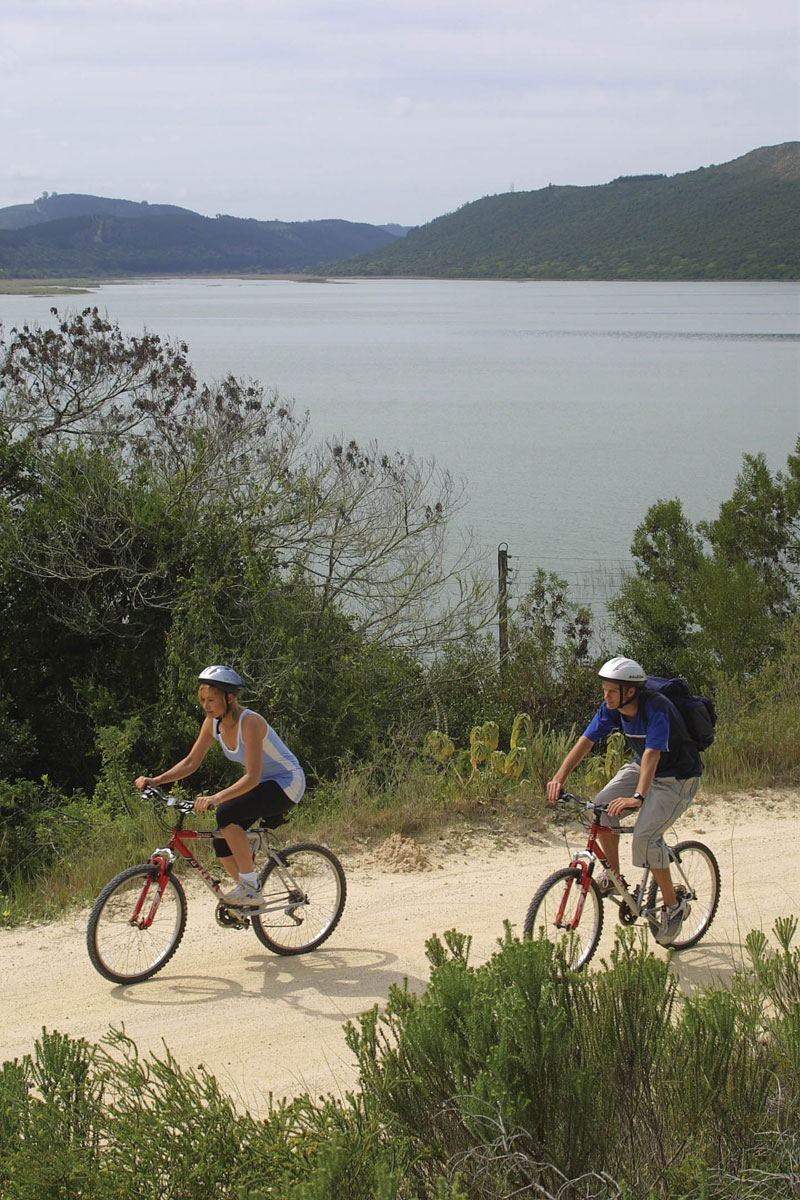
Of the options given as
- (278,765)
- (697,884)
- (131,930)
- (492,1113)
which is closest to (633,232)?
(697,884)

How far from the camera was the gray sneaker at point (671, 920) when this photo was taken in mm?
6086

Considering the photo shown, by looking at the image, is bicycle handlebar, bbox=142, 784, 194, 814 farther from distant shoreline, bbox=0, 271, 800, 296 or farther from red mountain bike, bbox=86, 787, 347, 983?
distant shoreline, bbox=0, 271, 800, 296

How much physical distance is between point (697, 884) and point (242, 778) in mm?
2546

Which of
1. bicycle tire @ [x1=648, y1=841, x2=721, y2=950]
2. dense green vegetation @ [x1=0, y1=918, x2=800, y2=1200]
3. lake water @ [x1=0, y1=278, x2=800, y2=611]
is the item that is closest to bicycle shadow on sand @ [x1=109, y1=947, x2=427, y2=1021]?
bicycle tire @ [x1=648, y1=841, x2=721, y2=950]

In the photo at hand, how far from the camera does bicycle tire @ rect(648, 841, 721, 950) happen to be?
6.35 m

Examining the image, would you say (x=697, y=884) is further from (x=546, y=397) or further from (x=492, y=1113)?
(x=546, y=397)

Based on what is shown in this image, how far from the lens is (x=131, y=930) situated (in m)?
6.12

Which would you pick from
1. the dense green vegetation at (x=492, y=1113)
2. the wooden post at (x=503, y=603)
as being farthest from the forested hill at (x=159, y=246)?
the dense green vegetation at (x=492, y=1113)

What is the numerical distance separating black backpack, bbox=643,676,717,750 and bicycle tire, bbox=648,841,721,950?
29.4 inches

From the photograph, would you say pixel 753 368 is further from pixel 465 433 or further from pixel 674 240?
pixel 674 240

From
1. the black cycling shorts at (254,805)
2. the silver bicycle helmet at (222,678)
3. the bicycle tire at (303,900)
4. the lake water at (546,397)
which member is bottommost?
the bicycle tire at (303,900)

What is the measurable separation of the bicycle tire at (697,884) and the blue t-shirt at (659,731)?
24.1 inches

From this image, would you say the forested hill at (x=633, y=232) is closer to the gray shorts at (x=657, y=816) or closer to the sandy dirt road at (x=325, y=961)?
the sandy dirt road at (x=325, y=961)

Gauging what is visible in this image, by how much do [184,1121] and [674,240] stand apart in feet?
358
